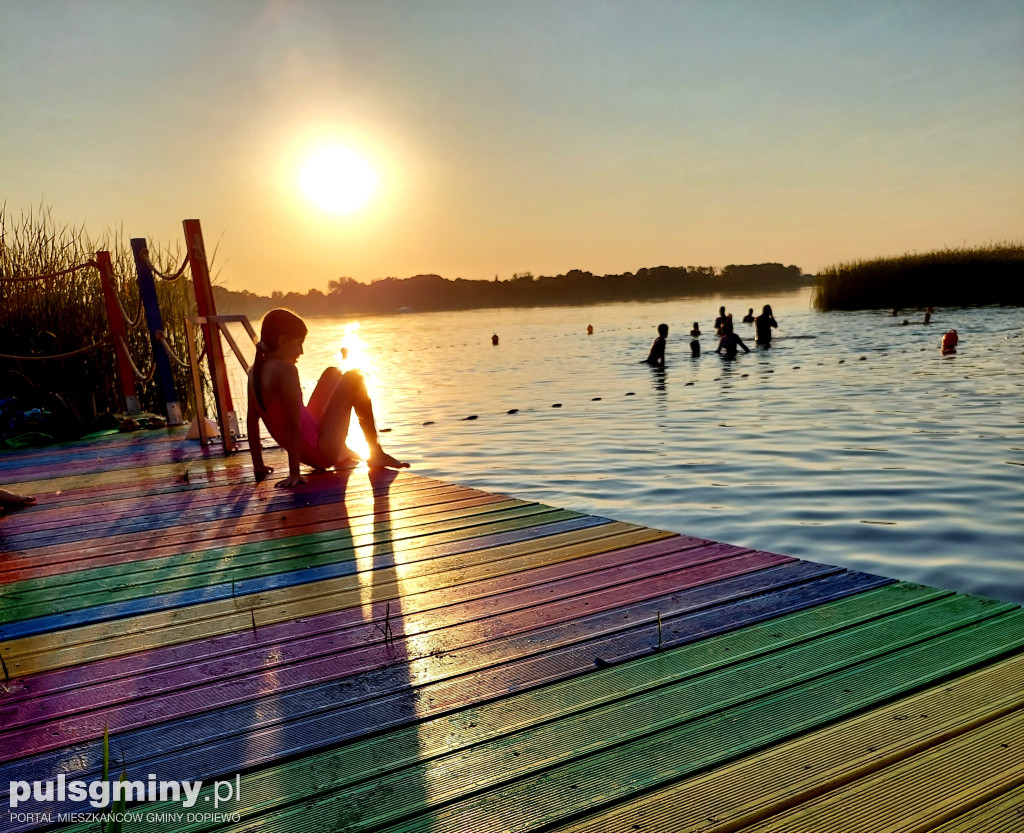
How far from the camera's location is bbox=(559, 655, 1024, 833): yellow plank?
1.75 m

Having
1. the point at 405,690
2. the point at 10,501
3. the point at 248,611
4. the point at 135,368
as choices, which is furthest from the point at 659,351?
the point at 405,690

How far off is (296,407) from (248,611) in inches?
104

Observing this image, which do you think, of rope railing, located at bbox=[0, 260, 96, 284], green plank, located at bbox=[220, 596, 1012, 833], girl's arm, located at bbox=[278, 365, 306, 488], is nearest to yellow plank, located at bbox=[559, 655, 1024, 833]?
green plank, located at bbox=[220, 596, 1012, 833]

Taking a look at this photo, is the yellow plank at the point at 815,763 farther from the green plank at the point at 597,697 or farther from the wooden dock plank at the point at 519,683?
the green plank at the point at 597,697

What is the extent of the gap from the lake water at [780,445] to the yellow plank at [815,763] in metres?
2.49

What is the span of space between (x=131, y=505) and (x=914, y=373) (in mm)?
15417

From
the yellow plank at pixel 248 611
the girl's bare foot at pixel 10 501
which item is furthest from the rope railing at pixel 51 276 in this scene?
the yellow plank at pixel 248 611

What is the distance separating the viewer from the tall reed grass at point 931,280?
34656mm

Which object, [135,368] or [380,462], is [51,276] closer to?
[135,368]

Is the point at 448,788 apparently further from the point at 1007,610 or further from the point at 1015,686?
the point at 1007,610

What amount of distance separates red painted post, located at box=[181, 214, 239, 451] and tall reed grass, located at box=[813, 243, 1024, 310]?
115ft

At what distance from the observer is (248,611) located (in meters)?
3.21

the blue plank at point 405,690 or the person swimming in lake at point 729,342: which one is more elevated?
the blue plank at point 405,690

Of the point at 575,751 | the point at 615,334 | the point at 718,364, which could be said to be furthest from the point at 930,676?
the point at 615,334
